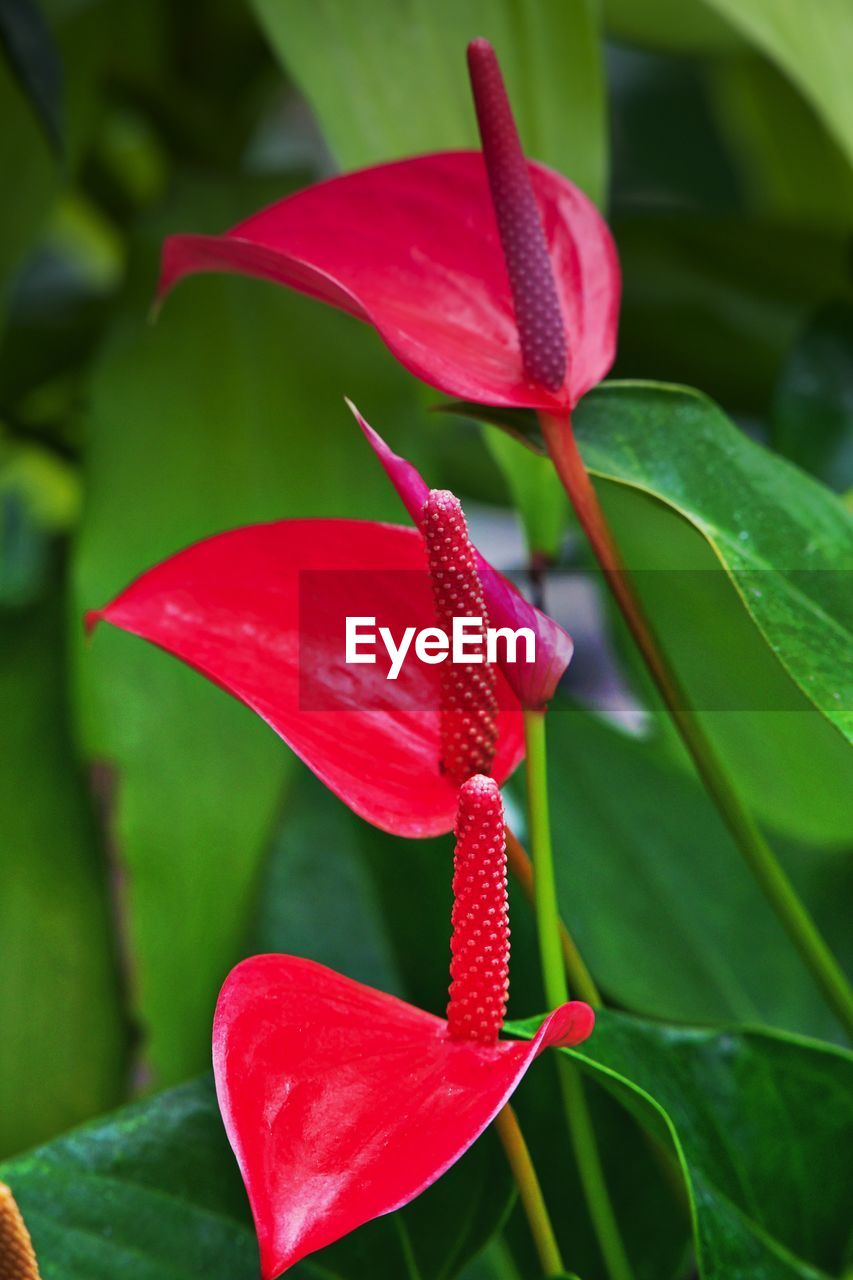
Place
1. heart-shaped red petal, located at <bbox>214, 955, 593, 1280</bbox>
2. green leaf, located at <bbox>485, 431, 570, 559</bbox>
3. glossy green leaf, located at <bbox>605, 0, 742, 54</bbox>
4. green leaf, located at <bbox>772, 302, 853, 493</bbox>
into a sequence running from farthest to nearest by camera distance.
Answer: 1. glossy green leaf, located at <bbox>605, 0, 742, 54</bbox>
2. green leaf, located at <bbox>772, 302, 853, 493</bbox>
3. green leaf, located at <bbox>485, 431, 570, 559</bbox>
4. heart-shaped red petal, located at <bbox>214, 955, 593, 1280</bbox>

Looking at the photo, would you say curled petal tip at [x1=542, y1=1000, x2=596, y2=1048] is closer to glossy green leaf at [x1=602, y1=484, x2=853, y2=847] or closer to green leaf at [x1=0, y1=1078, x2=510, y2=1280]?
green leaf at [x1=0, y1=1078, x2=510, y2=1280]

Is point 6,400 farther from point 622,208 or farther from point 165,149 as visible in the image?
point 622,208

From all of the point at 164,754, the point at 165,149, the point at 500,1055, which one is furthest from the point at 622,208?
the point at 500,1055

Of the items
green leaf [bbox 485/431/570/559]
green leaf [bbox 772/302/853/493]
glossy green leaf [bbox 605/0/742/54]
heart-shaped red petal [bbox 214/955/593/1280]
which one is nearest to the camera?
heart-shaped red petal [bbox 214/955/593/1280]

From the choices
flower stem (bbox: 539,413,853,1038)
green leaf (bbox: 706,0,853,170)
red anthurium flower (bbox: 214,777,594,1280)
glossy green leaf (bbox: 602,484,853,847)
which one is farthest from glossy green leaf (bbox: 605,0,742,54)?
red anthurium flower (bbox: 214,777,594,1280)

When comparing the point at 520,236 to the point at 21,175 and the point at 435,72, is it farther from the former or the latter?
the point at 21,175

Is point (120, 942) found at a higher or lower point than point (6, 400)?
lower

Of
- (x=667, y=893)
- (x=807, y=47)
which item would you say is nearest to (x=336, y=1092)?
(x=667, y=893)

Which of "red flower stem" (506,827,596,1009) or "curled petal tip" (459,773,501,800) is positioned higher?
"curled petal tip" (459,773,501,800)
